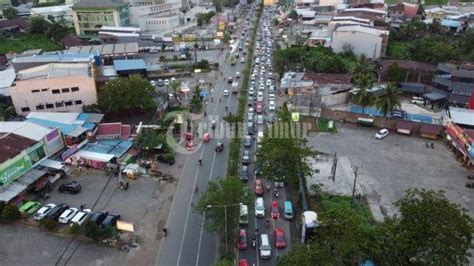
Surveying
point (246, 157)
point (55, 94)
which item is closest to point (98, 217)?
point (246, 157)

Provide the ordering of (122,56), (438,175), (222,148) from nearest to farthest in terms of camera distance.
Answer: (438,175) < (222,148) < (122,56)

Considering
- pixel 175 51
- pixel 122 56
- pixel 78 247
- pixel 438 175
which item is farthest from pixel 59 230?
pixel 175 51

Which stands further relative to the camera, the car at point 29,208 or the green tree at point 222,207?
the car at point 29,208

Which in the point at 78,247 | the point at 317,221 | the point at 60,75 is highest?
the point at 60,75

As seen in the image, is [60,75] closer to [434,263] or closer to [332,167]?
[332,167]

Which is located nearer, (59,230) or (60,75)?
(59,230)

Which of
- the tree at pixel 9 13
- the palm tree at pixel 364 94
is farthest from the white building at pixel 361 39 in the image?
the tree at pixel 9 13

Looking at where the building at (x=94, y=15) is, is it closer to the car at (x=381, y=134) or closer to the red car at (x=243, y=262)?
the car at (x=381, y=134)

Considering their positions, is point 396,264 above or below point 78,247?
above
